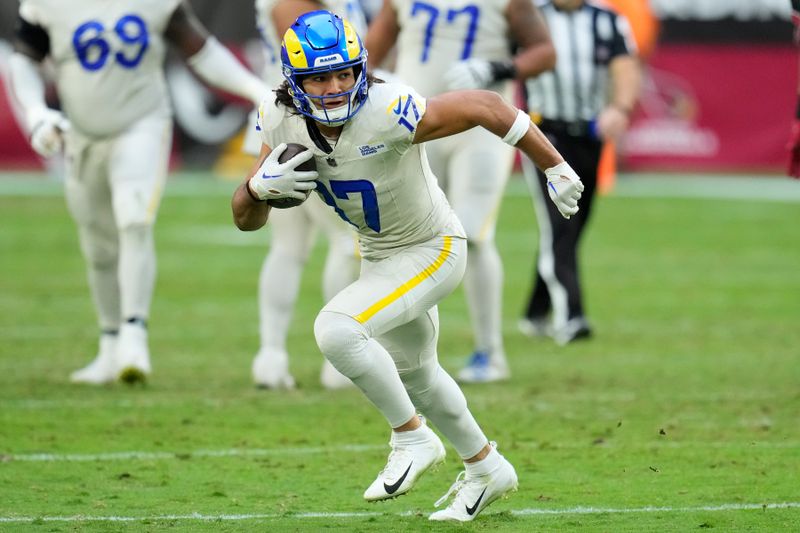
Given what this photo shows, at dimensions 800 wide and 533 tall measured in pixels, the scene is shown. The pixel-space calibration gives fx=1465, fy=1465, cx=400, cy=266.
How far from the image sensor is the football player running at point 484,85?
6.92 metres

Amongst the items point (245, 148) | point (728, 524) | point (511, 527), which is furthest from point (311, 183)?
point (245, 148)

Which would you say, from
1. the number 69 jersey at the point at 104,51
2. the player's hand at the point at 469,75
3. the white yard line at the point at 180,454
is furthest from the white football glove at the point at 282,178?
the number 69 jersey at the point at 104,51

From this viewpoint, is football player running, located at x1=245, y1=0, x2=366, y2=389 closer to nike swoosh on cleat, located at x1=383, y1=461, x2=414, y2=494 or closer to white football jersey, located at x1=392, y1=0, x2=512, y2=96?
white football jersey, located at x1=392, y1=0, x2=512, y2=96

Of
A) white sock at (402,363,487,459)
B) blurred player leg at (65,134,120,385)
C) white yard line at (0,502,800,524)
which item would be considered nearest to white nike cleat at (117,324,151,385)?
blurred player leg at (65,134,120,385)

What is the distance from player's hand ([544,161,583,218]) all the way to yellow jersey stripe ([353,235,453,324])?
16.4 inches

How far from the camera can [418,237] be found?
4625mm

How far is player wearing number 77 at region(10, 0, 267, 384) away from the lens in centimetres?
687

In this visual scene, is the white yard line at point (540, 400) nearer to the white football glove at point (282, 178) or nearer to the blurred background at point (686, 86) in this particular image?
the white football glove at point (282, 178)

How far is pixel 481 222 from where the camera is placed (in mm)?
Result: 6926

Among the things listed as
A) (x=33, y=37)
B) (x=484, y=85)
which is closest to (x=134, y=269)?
(x=33, y=37)

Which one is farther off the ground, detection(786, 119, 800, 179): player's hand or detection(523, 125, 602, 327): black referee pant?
detection(786, 119, 800, 179): player's hand

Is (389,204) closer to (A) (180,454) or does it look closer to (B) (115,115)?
(A) (180,454)

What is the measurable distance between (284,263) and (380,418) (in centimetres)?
107

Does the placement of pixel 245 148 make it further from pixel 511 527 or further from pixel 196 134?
pixel 196 134
